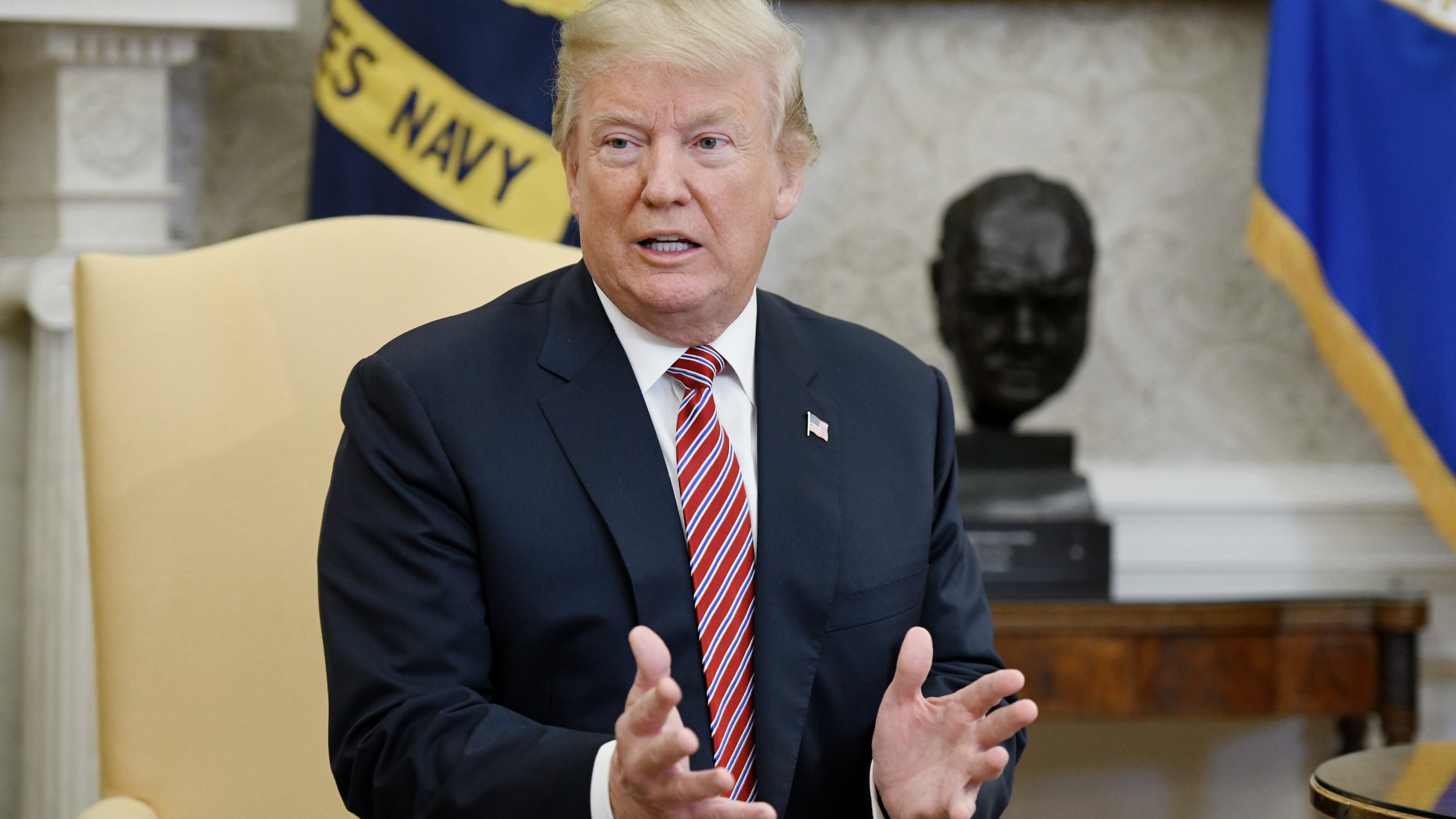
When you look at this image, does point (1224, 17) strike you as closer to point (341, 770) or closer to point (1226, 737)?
point (1226, 737)

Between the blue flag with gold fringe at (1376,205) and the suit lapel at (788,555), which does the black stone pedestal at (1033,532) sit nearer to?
the blue flag with gold fringe at (1376,205)

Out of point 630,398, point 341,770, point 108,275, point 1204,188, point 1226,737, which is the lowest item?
point 1226,737

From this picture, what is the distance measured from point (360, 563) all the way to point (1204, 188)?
2467mm

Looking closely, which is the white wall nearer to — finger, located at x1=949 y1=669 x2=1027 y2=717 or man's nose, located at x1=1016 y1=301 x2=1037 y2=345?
man's nose, located at x1=1016 y1=301 x2=1037 y2=345

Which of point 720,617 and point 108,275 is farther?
point 108,275

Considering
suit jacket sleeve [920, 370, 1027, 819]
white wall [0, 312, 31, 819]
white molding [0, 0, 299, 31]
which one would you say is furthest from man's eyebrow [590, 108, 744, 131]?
white wall [0, 312, 31, 819]

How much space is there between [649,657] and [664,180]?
468 millimetres

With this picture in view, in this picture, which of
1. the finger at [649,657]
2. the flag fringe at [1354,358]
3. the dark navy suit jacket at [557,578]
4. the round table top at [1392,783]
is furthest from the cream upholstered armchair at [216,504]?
the flag fringe at [1354,358]

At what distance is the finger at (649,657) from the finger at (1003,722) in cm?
32

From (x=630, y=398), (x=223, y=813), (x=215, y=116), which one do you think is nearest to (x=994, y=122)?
(x=215, y=116)

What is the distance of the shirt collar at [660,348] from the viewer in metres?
1.43

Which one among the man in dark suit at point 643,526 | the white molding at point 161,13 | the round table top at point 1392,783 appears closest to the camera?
the man in dark suit at point 643,526

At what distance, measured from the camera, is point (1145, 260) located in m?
3.24

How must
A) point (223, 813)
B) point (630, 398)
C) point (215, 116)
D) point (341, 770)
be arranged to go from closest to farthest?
point (341, 770), point (630, 398), point (223, 813), point (215, 116)
